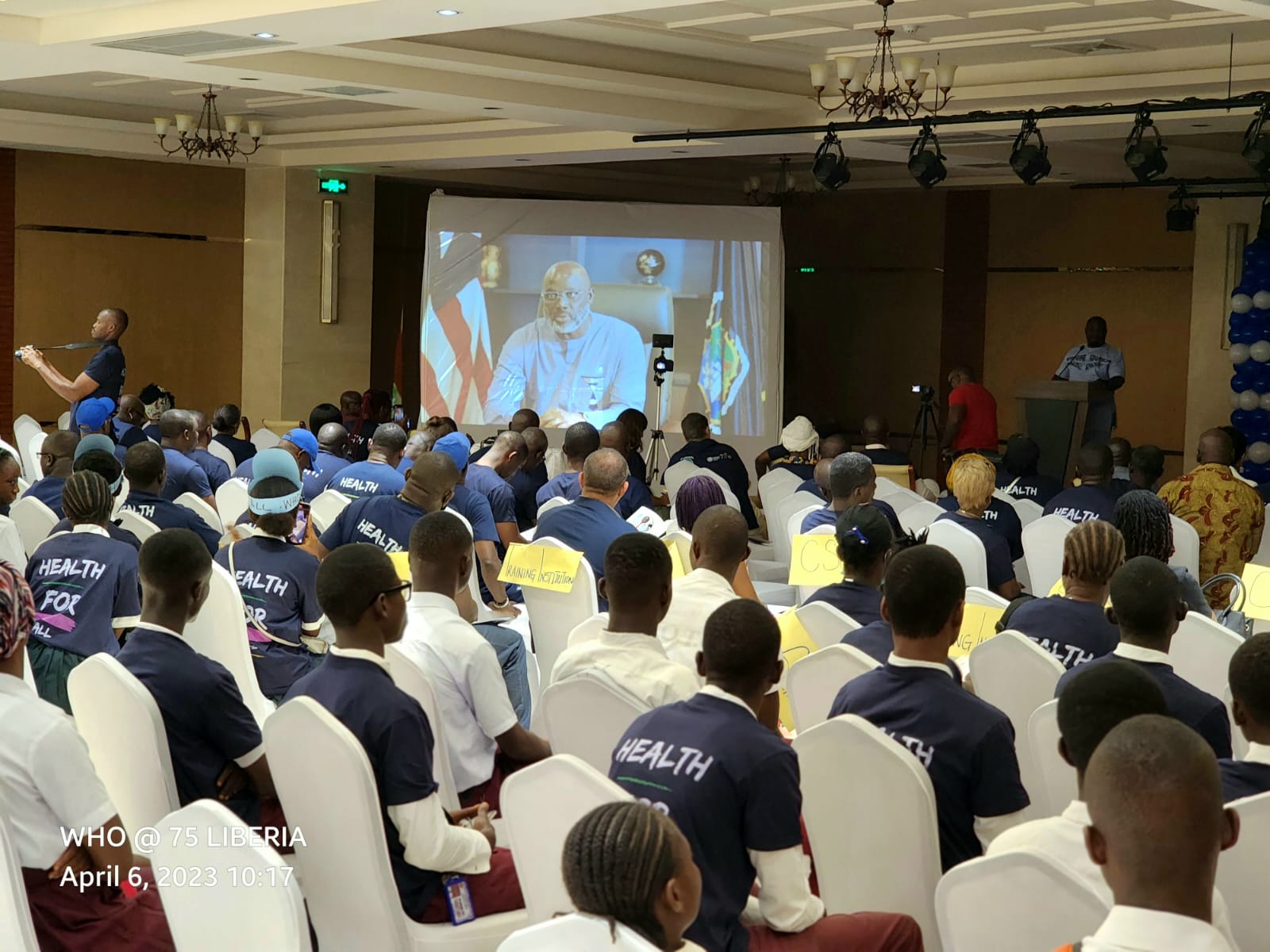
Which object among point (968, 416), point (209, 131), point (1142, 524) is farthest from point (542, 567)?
point (968, 416)

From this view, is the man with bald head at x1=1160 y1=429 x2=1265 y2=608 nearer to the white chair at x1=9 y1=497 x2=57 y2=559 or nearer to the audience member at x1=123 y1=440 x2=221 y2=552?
the audience member at x1=123 y1=440 x2=221 y2=552

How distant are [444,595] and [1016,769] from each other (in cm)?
156

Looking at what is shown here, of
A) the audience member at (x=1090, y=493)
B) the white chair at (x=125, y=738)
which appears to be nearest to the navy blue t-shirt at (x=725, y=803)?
the white chair at (x=125, y=738)

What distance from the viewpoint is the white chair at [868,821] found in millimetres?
2721

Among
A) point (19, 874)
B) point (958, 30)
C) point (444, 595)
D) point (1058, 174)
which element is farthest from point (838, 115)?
point (19, 874)

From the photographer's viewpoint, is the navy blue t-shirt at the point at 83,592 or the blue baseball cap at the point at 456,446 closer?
the navy blue t-shirt at the point at 83,592

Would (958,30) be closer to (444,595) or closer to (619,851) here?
(444,595)

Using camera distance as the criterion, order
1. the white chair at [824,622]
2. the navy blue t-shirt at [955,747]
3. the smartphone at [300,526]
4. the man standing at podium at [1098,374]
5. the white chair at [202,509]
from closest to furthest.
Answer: the navy blue t-shirt at [955,747], the white chair at [824,622], the smartphone at [300,526], the white chair at [202,509], the man standing at podium at [1098,374]

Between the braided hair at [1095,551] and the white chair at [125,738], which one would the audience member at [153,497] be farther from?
the braided hair at [1095,551]

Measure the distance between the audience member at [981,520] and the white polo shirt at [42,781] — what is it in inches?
146

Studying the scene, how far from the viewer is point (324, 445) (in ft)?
26.5

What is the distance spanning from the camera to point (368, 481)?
660cm

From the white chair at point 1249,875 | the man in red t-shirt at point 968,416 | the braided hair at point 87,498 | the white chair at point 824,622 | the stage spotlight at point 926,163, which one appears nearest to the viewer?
the white chair at point 1249,875

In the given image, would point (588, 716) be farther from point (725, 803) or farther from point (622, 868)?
point (622, 868)
